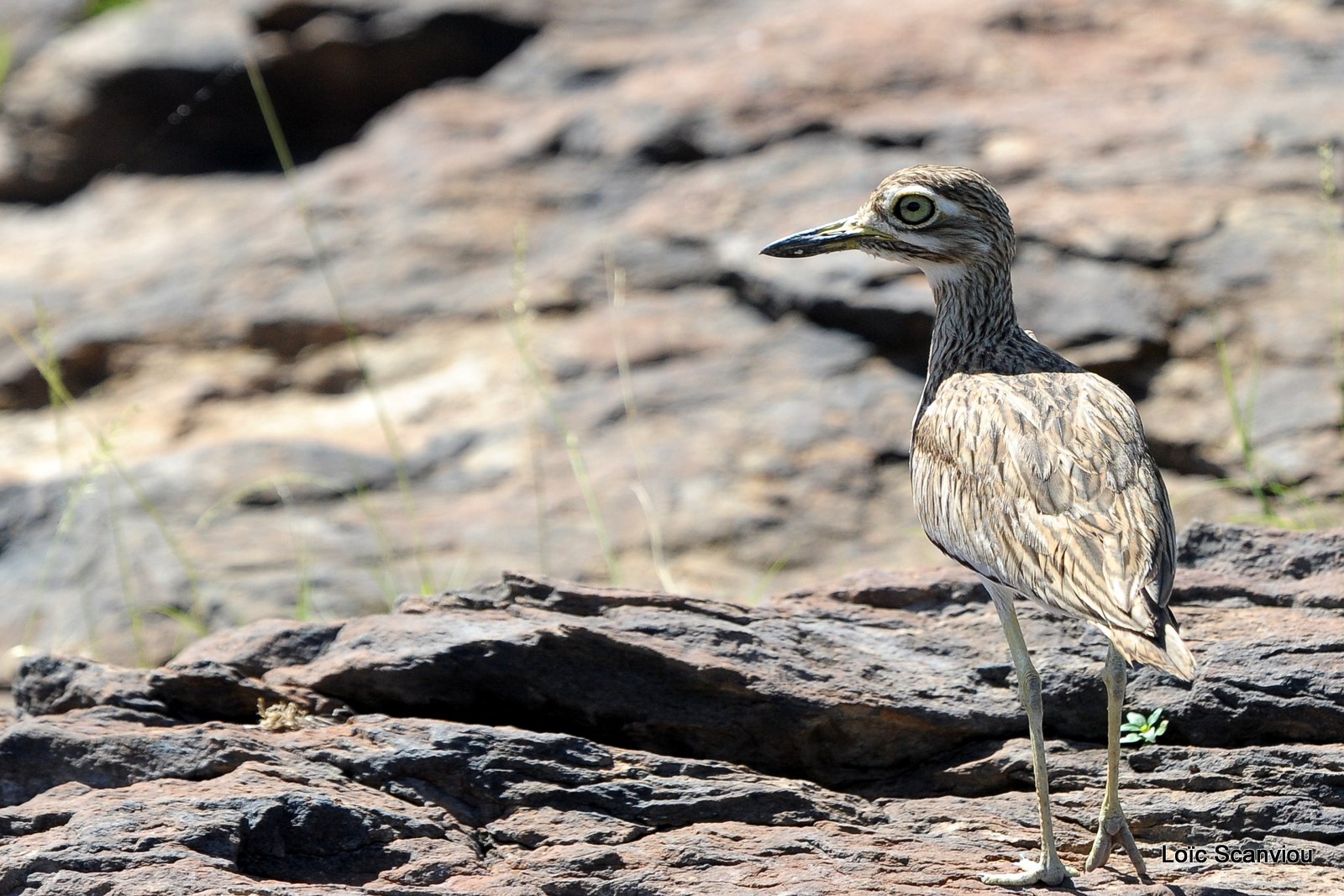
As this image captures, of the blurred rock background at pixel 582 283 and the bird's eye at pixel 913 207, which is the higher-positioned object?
the bird's eye at pixel 913 207

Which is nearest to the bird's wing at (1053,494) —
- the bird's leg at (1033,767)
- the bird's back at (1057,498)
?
the bird's back at (1057,498)

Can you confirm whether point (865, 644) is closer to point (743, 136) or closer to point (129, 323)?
point (743, 136)

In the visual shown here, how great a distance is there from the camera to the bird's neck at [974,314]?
502cm

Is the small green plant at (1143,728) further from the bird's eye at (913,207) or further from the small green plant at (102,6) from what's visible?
the small green plant at (102,6)

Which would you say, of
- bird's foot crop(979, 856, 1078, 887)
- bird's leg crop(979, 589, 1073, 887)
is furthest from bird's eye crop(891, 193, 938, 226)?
bird's foot crop(979, 856, 1078, 887)

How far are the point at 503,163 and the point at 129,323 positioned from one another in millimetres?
2413

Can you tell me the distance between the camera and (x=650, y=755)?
164 inches

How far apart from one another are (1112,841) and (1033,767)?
0.28m

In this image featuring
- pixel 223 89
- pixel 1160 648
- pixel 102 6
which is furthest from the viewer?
pixel 102 6

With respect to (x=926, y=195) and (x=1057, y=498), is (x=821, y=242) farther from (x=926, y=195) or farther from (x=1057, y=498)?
(x=1057, y=498)

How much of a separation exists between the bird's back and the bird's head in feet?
1.80

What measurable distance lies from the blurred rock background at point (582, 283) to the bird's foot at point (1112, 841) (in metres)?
2.46

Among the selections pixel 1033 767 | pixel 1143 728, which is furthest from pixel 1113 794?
pixel 1143 728

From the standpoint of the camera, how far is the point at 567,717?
169 inches
